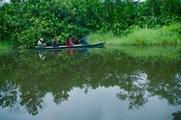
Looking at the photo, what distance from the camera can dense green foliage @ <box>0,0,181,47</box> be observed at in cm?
2473

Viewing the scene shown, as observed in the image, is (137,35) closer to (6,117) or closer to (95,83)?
(95,83)

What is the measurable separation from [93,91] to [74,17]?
18302 mm

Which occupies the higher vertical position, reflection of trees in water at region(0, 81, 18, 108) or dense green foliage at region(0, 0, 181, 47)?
dense green foliage at region(0, 0, 181, 47)

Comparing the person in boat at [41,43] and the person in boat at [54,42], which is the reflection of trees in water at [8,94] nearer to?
the person in boat at [41,43]

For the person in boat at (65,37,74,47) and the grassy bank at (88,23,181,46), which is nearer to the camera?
the grassy bank at (88,23,181,46)

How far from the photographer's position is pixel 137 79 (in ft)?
31.4

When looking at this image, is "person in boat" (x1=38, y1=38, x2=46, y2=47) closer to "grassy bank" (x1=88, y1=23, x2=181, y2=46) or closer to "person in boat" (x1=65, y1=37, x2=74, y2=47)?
"person in boat" (x1=65, y1=37, x2=74, y2=47)

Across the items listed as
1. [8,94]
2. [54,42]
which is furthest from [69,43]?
[8,94]

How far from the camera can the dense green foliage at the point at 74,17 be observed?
24734mm

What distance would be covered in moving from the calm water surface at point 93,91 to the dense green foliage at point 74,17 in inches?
461

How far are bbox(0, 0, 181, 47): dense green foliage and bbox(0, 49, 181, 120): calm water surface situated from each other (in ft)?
38.4

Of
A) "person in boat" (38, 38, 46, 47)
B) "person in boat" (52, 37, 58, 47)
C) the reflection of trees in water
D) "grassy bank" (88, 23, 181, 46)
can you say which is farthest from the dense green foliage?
the reflection of trees in water

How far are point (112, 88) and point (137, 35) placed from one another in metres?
14.3

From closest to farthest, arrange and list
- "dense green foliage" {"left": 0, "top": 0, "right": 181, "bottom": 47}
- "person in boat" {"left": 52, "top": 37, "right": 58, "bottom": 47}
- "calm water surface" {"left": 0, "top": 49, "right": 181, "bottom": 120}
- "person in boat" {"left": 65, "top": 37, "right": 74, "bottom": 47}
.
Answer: "calm water surface" {"left": 0, "top": 49, "right": 181, "bottom": 120}, "person in boat" {"left": 65, "top": 37, "right": 74, "bottom": 47}, "person in boat" {"left": 52, "top": 37, "right": 58, "bottom": 47}, "dense green foliage" {"left": 0, "top": 0, "right": 181, "bottom": 47}
